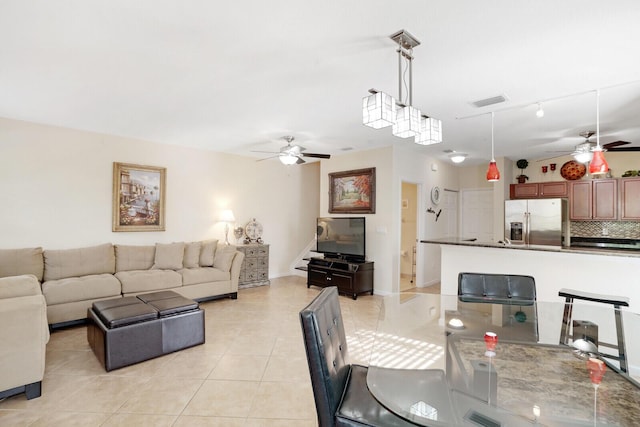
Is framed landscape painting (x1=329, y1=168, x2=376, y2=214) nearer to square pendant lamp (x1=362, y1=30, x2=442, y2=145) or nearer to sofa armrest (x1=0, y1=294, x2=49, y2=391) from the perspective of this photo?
square pendant lamp (x1=362, y1=30, x2=442, y2=145)

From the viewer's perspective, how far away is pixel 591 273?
3168mm

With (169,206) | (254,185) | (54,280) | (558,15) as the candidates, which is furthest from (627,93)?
(54,280)

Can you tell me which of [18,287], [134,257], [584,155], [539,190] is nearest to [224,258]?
[134,257]

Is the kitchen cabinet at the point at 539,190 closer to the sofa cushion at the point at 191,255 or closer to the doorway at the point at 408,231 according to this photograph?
the doorway at the point at 408,231

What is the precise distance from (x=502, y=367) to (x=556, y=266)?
8.10ft

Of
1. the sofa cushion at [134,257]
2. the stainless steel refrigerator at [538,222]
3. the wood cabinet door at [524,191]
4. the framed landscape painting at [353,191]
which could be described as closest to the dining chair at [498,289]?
the framed landscape painting at [353,191]

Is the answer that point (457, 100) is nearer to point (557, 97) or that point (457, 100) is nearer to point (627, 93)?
point (557, 97)

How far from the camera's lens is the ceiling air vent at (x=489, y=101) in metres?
3.16

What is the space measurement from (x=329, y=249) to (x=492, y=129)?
131 inches

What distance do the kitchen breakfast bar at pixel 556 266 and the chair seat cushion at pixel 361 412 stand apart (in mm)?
1604

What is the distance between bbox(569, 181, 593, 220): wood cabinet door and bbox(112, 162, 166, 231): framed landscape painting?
24.3ft

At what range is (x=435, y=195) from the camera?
6484mm

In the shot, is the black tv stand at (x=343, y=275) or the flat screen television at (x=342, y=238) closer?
the black tv stand at (x=343, y=275)

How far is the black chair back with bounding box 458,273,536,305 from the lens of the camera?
2635 millimetres
